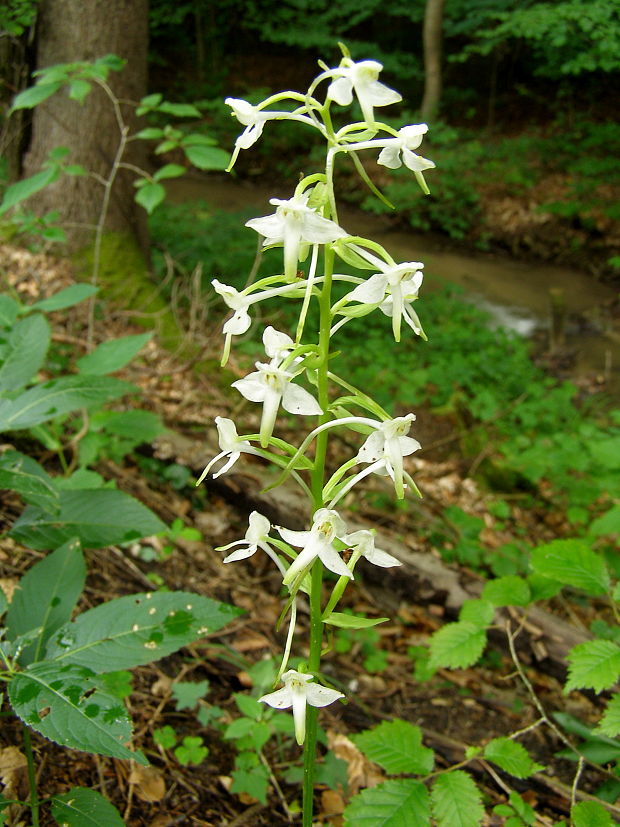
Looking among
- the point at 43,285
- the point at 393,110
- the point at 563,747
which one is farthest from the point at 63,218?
the point at 393,110

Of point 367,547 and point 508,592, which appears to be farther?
point 508,592

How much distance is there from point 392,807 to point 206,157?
109 inches

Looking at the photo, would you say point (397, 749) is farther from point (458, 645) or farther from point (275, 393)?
point (275, 393)

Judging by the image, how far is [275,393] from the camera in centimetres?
118

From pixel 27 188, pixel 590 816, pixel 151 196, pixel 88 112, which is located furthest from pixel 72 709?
pixel 88 112

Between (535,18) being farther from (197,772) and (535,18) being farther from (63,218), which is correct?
(197,772)

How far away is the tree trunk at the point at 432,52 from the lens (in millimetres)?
11969

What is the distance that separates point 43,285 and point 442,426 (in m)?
3.16

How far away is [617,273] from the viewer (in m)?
10.0

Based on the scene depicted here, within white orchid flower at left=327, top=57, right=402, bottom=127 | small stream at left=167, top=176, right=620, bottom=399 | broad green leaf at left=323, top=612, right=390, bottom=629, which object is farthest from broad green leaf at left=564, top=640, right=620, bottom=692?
small stream at left=167, top=176, right=620, bottom=399

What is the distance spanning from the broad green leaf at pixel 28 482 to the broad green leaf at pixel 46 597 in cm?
14

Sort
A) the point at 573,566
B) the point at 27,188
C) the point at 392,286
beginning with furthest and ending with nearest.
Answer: the point at 27,188 < the point at 573,566 < the point at 392,286

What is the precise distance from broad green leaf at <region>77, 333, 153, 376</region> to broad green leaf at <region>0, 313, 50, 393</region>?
27cm

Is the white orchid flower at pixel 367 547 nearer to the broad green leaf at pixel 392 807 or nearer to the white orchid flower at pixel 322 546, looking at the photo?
the white orchid flower at pixel 322 546
